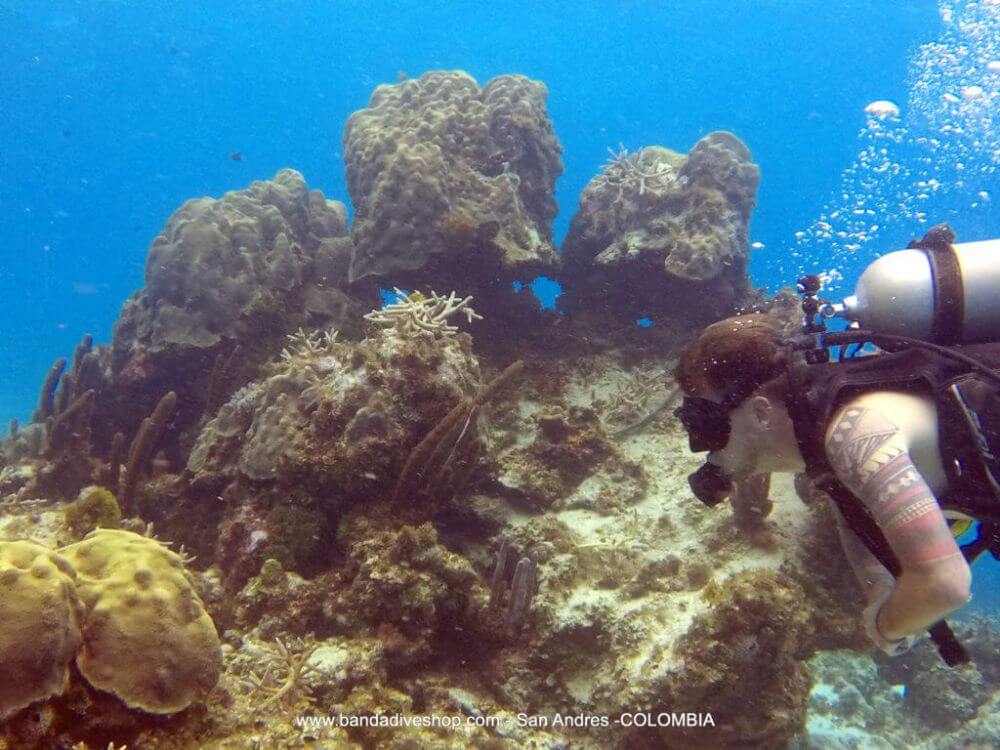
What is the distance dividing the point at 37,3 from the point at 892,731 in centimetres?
7761

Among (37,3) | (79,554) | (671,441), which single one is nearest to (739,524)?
(671,441)

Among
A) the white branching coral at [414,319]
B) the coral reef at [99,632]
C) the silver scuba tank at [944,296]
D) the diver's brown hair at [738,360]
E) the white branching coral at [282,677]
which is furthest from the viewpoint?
the white branching coral at [414,319]

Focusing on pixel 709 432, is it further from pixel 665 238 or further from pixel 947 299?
pixel 665 238

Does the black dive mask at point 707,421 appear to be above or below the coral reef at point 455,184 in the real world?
below

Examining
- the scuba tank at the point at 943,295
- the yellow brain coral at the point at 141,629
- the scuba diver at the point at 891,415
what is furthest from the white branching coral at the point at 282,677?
the scuba tank at the point at 943,295

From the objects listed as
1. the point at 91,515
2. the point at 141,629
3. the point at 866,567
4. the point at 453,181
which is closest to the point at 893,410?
the point at 866,567

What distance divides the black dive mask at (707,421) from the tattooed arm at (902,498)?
52 centimetres

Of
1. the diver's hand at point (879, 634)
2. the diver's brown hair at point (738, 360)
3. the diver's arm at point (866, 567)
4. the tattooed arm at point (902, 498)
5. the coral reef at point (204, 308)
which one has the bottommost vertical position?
the diver's hand at point (879, 634)

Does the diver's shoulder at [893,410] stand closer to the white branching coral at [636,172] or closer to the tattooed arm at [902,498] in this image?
the tattooed arm at [902,498]

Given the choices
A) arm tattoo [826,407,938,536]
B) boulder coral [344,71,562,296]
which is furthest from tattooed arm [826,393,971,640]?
boulder coral [344,71,562,296]

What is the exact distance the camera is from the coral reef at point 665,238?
9555 millimetres

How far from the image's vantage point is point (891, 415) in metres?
2.03

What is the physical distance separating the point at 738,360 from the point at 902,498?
2.85 feet

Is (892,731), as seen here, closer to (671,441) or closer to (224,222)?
(671,441)
